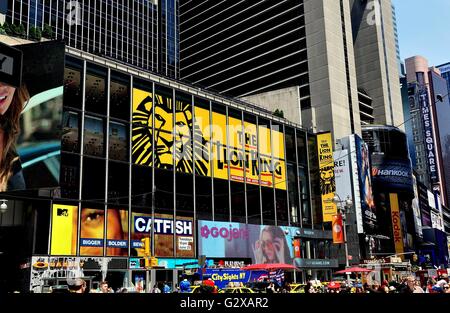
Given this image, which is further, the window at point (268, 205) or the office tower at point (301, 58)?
the office tower at point (301, 58)

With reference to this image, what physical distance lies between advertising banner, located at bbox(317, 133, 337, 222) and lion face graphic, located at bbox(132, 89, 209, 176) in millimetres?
19153

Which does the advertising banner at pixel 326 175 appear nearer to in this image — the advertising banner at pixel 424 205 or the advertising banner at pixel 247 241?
the advertising banner at pixel 247 241

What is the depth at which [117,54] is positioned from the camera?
375 feet

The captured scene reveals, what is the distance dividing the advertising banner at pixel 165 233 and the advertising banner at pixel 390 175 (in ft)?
159

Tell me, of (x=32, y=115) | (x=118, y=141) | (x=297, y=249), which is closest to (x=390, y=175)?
(x=297, y=249)

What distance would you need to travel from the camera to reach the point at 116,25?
4582 inches

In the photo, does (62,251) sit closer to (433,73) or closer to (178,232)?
(178,232)

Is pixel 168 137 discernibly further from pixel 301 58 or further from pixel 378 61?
pixel 378 61

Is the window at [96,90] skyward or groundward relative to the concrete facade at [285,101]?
groundward

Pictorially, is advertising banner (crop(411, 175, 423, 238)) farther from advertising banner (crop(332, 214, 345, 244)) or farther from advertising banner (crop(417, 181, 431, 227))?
advertising banner (crop(332, 214, 345, 244))

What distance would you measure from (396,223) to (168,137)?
53903mm

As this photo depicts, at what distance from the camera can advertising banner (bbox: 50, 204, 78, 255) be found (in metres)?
33.5

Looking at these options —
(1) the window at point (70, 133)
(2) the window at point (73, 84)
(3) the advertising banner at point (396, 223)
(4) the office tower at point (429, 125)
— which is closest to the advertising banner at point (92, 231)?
(1) the window at point (70, 133)

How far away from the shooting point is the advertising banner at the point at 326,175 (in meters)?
58.6
